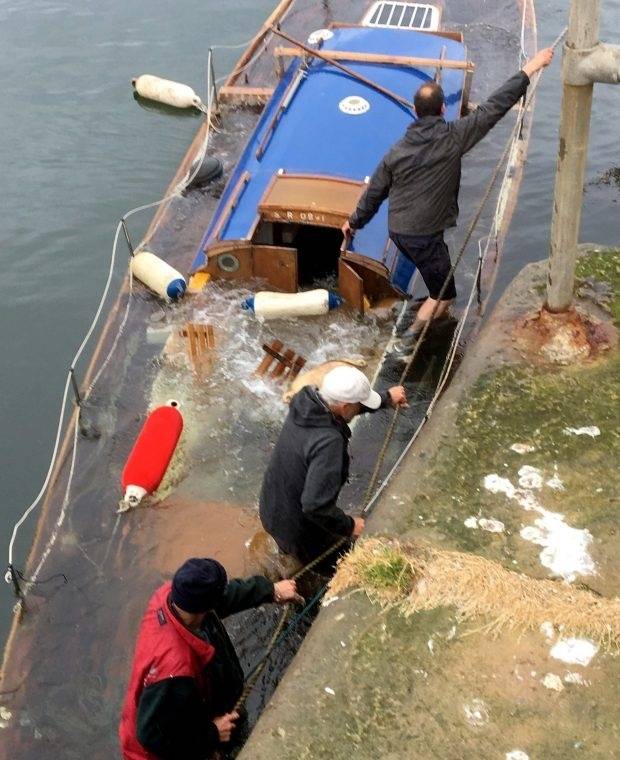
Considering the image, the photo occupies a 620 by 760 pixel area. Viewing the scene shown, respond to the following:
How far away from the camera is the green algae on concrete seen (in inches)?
139

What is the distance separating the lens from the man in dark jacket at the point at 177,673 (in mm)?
3596

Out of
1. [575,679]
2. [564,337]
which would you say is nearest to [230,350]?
[564,337]

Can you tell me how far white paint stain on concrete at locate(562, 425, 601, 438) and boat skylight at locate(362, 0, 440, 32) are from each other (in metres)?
9.25

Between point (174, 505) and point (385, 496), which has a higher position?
point (385, 496)

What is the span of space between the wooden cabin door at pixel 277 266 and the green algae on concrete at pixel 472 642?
Answer: 3.32m

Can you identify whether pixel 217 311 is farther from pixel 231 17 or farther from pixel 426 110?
pixel 231 17

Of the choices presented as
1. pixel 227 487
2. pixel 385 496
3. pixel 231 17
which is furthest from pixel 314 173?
pixel 231 17

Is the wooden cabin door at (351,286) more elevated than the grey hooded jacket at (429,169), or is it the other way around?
the grey hooded jacket at (429,169)

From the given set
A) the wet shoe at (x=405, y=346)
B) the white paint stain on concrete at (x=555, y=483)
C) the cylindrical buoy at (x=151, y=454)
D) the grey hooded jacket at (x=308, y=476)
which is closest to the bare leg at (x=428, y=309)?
the wet shoe at (x=405, y=346)

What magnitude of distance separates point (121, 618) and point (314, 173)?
5.12 meters

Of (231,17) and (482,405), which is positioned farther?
(231,17)

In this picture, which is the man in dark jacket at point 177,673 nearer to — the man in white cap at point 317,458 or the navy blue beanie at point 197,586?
the navy blue beanie at point 197,586

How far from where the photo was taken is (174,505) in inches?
251

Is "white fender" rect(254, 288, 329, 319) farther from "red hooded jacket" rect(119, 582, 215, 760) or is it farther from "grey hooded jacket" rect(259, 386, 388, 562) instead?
"red hooded jacket" rect(119, 582, 215, 760)
